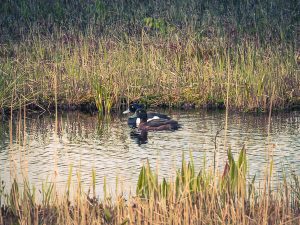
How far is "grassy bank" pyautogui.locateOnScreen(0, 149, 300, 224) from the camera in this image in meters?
8.31

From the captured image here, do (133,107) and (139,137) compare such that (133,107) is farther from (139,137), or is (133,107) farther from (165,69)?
(139,137)

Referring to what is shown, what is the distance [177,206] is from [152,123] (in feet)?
24.3

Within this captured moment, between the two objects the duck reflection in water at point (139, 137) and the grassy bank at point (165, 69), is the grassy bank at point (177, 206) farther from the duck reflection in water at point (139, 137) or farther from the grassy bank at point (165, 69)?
the grassy bank at point (165, 69)

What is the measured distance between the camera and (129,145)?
46.6ft

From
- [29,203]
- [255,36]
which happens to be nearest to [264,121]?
[255,36]

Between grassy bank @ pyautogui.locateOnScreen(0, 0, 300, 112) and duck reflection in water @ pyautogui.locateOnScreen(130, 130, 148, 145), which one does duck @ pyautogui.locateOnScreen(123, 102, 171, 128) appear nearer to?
duck reflection in water @ pyautogui.locateOnScreen(130, 130, 148, 145)

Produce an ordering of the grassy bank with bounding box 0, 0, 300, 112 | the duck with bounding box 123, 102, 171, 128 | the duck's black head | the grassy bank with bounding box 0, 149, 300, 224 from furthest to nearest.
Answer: the grassy bank with bounding box 0, 0, 300, 112 < the duck's black head < the duck with bounding box 123, 102, 171, 128 < the grassy bank with bounding box 0, 149, 300, 224

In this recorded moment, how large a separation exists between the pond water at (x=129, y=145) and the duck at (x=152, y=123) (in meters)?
0.11

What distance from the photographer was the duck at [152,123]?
15.1m

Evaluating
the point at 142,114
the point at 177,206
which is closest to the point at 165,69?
the point at 142,114

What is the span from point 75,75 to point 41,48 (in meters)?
2.32

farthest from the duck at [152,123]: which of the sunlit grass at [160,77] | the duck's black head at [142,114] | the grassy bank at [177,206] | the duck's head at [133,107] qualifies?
the grassy bank at [177,206]

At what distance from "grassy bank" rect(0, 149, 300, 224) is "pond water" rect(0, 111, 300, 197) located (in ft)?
6.01

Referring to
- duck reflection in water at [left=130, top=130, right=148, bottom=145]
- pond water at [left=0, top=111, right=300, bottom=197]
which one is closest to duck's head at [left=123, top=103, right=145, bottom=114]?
pond water at [left=0, top=111, right=300, bottom=197]
